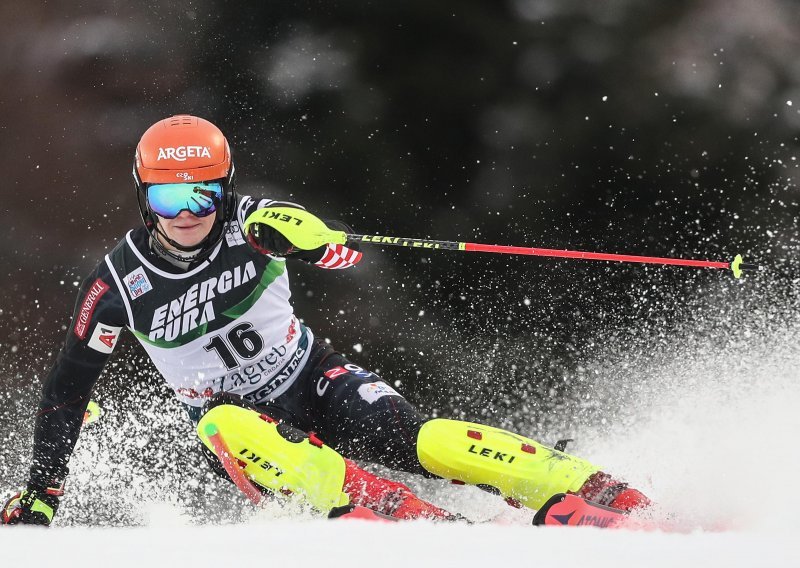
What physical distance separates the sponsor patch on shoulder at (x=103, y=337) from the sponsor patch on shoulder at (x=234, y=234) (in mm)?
450

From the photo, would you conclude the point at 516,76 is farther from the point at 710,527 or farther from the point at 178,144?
the point at 710,527

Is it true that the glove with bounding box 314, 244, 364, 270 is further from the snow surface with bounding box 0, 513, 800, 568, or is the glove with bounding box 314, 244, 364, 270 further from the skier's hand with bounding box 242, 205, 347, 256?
the snow surface with bounding box 0, 513, 800, 568

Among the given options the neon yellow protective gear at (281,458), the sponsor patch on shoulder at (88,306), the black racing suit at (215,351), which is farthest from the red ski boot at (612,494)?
the sponsor patch on shoulder at (88,306)

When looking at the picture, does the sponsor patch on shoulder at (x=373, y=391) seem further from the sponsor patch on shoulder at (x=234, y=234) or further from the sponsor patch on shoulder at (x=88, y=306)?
the sponsor patch on shoulder at (x=88, y=306)

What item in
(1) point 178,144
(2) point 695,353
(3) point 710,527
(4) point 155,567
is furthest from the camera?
(2) point 695,353

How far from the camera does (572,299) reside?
4.84 meters

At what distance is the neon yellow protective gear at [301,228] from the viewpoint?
267 centimetres

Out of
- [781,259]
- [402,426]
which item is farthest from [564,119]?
[402,426]

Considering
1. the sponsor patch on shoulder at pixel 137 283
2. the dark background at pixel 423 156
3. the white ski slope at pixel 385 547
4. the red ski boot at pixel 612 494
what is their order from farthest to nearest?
1. the dark background at pixel 423 156
2. the sponsor patch on shoulder at pixel 137 283
3. the red ski boot at pixel 612 494
4. the white ski slope at pixel 385 547

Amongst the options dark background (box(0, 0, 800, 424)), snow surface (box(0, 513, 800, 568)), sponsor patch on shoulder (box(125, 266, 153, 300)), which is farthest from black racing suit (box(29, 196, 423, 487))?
dark background (box(0, 0, 800, 424))

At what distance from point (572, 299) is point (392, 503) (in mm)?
2506

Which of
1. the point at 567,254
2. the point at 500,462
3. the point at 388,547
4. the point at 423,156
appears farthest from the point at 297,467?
the point at 423,156

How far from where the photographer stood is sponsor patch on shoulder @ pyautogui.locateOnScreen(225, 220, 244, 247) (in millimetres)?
2922

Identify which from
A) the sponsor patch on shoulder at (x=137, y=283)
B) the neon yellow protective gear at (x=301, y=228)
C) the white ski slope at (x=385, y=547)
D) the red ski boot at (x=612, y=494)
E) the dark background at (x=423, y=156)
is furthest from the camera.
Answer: the dark background at (x=423, y=156)
